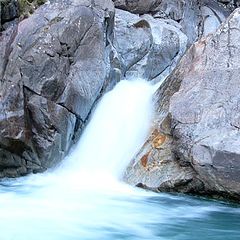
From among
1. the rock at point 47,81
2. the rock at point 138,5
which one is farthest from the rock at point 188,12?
the rock at point 47,81

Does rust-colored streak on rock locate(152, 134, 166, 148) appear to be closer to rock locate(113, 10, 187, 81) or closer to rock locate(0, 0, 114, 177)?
rock locate(0, 0, 114, 177)

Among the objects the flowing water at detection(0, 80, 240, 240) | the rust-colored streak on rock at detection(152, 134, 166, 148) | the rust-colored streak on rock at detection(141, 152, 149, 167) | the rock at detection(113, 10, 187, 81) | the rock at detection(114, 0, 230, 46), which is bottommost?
the flowing water at detection(0, 80, 240, 240)

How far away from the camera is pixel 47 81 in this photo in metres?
9.15

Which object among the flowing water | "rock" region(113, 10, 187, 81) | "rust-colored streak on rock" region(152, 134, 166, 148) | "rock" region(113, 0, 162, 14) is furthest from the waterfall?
"rock" region(113, 0, 162, 14)

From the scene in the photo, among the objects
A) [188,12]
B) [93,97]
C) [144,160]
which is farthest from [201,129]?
[188,12]

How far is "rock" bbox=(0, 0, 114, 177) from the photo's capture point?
29.8 ft

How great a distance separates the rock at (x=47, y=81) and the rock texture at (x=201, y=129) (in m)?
1.61

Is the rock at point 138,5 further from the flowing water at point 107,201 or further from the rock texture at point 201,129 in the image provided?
the rock texture at point 201,129

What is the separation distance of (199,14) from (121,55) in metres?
6.03

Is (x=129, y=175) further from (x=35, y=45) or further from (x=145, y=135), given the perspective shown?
(x=35, y=45)

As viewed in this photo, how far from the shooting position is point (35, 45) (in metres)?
9.33

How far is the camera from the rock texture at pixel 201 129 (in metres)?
7.70

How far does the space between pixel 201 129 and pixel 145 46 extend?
16.8 ft

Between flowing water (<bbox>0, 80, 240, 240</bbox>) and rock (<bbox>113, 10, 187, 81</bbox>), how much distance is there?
112 cm
